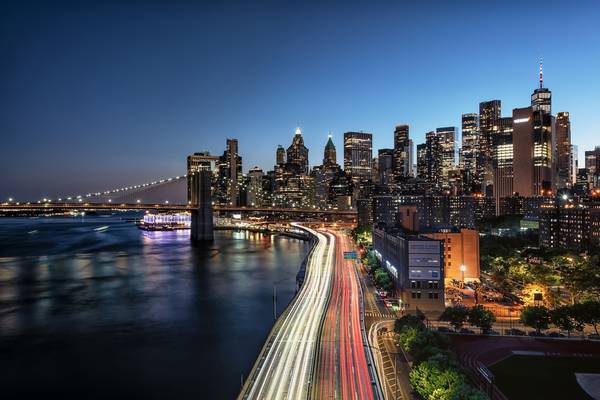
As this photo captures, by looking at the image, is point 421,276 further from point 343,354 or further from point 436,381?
point 436,381

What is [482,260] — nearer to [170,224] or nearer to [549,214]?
[549,214]

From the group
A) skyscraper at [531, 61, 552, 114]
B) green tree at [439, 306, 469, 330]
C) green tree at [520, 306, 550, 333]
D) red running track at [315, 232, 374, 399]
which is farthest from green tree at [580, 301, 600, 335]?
skyscraper at [531, 61, 552, 114]

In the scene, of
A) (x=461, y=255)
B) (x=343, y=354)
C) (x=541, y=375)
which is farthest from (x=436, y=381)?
(x=461, y=255)

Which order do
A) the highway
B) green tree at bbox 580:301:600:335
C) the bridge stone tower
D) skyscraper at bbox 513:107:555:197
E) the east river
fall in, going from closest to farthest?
1. the highway
2. the east river
3. green tree at bbox 580:301:600:335
4. the bridge stone tower
5. skyscraper at bbox 513:107:555:197

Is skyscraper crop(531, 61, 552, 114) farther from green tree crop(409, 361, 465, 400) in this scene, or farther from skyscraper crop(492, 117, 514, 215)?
green tree crop(409, 361, 465, 400)

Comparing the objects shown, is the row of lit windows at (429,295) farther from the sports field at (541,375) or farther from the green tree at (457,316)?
the sports field at (541,375)

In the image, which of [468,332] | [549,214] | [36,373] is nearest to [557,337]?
[468,332]

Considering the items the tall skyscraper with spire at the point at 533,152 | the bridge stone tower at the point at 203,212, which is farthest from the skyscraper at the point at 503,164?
the bridge stone tower at the point at 203,212
